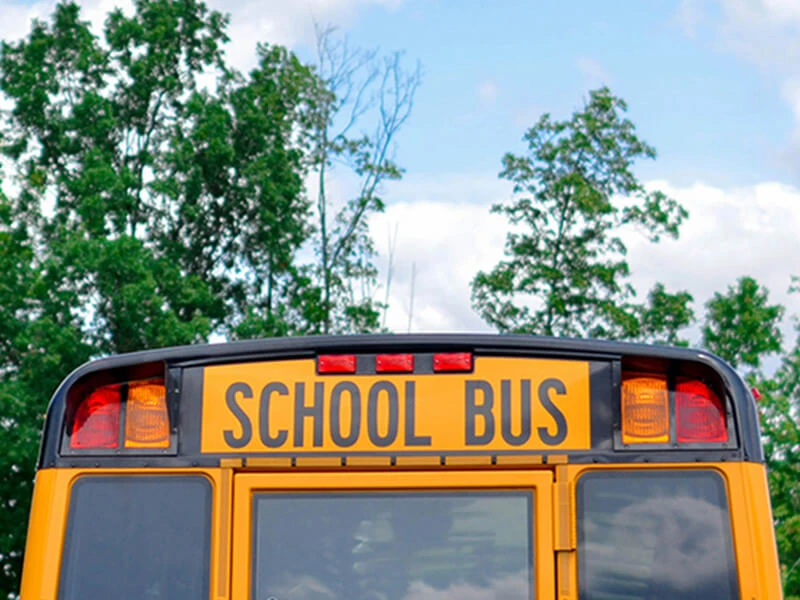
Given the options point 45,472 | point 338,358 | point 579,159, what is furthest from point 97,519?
point 579,159

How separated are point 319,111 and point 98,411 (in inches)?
1334

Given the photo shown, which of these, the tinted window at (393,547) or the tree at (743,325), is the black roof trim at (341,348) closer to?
the tinted window at (393,547)

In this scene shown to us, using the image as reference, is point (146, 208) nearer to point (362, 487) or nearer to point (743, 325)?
point (743, 325)

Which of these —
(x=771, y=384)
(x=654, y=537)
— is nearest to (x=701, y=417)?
(x=654, y=537)

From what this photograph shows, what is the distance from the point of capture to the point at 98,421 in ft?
14.4

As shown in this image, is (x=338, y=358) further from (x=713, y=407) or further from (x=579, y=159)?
(x=579, y=159)

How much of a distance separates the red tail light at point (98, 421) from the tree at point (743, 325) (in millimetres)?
39239

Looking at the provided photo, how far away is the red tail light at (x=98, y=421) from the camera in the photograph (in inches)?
173

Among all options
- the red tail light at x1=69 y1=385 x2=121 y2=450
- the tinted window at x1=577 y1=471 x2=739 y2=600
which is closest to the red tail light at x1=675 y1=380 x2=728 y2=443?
the tinted window at x1=577 y1=471 x2=739 y2=600

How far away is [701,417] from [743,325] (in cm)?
3963

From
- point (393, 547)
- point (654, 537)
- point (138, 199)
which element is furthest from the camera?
point (138, 199)

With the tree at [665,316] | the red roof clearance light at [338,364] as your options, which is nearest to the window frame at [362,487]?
the red roof clearance light at [338,364]

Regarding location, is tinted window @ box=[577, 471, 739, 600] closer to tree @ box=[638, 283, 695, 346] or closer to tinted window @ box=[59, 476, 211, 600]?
tinted window @ box=[59, 476, 211, 600]

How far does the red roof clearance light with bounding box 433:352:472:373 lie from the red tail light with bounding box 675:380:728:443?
2.09 feet
